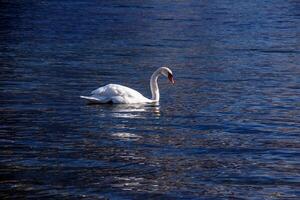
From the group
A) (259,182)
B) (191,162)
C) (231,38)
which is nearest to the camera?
(259,182)

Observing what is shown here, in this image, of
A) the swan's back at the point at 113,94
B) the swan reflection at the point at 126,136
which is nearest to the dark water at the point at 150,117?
the swan reflection at the point at 126,136

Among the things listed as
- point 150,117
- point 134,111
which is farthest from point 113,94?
point 150,117

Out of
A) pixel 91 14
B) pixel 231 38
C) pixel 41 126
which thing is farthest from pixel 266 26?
pixel 41 126

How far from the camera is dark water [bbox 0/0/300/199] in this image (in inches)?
548

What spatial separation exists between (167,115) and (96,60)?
11284 mm

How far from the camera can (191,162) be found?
1548cm

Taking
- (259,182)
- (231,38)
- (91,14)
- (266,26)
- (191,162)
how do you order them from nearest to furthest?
(259,182) < (191,162) < (231,38) < (266,26) < (91,14)

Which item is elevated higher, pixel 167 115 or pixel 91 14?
pixel 91 14

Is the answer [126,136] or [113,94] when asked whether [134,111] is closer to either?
[113,94]

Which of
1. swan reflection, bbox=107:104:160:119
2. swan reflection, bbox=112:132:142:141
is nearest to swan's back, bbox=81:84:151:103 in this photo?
swan reflection, bbox=107:104:160:119

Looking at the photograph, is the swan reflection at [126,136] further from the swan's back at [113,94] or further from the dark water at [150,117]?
the swan's back at [113,94]

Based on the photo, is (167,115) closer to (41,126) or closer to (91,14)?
(41,126)

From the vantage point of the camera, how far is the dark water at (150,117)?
13.9m

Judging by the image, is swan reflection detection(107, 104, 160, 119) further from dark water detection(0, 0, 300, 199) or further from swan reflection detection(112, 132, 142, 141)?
swan reflection detection(112, 132, 142, 141)
